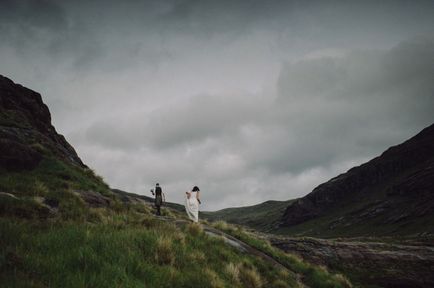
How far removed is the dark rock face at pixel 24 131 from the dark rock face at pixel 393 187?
128721 millimetres

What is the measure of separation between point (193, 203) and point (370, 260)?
51.9 feet

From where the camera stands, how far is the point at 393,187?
14712 centimetres

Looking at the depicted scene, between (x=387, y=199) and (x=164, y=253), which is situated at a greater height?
(x=387, y=199)

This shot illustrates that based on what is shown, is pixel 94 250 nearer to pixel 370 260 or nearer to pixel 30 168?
pixel 30 168

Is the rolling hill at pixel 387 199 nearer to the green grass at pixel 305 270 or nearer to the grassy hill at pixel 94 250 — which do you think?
the green grass at pixel 305 270

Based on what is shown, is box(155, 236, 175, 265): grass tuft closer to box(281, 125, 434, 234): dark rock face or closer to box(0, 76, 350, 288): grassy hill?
box(0, 76, 350, 288): grassy hill

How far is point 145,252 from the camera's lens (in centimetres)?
712

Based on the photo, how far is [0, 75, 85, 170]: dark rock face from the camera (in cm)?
1642

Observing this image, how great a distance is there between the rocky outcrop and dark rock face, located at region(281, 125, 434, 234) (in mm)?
106768

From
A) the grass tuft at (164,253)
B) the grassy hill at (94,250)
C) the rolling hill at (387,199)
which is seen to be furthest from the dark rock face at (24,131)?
the rolling hill at (387,199)

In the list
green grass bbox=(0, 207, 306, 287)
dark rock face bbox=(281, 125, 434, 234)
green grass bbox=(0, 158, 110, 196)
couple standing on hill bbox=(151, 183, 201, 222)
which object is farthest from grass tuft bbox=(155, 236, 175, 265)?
dark rock face bbox=(281, 125, 434, 234)

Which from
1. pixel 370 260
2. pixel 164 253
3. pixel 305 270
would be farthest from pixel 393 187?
pixel 164 253

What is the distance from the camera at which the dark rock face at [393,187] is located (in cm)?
12769

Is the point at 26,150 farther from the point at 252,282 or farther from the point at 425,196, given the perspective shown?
the point at 425,196
